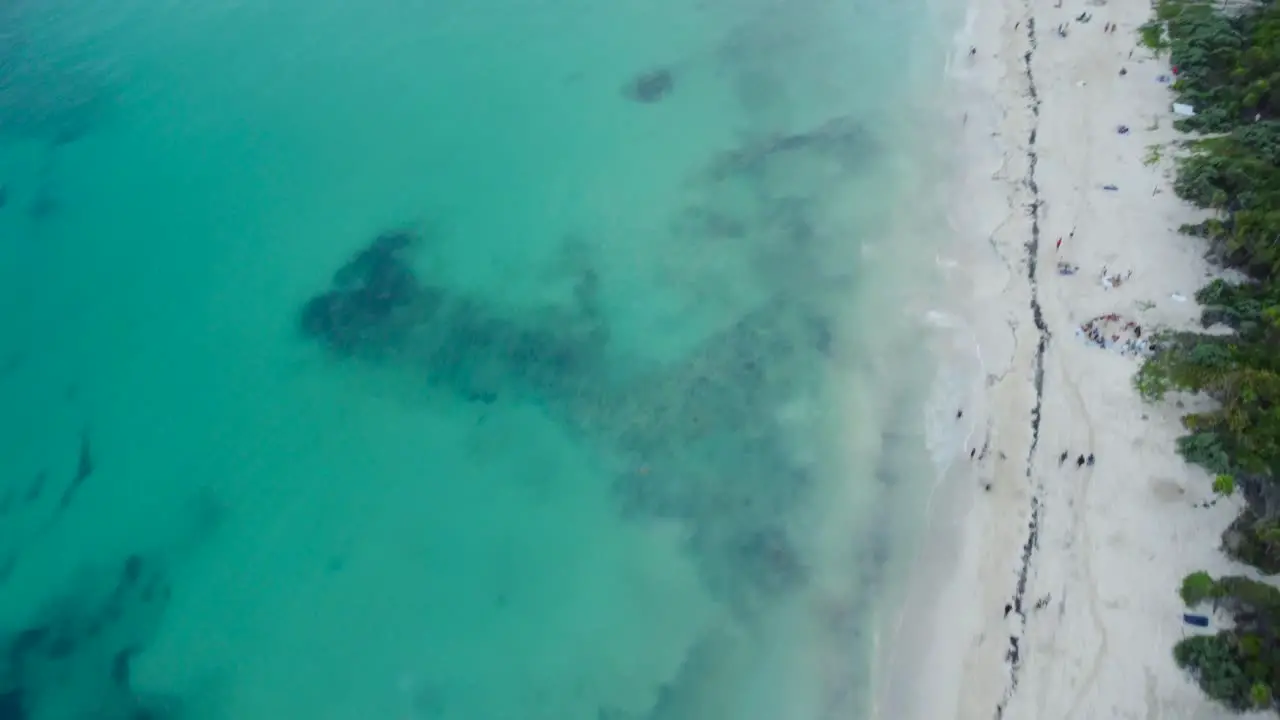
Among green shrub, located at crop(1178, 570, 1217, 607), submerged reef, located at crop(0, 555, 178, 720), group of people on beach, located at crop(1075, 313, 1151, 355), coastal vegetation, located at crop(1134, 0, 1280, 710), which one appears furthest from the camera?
group of people on beach, located at crop(1075, 313, 1151, 355)

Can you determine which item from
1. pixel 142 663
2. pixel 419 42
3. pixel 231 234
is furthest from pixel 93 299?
pixel 419 42

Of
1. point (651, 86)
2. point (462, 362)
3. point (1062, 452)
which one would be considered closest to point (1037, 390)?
point (1062, 452)

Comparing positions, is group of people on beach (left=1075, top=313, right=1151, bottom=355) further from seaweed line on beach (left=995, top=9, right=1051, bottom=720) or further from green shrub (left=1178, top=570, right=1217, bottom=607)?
green shrub (left=1178, top=570, right=1217, bottom=607)

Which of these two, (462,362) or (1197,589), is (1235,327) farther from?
(462,362)

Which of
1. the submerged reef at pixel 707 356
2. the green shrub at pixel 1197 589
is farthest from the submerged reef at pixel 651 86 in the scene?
the green shrub at pixel 1197 589

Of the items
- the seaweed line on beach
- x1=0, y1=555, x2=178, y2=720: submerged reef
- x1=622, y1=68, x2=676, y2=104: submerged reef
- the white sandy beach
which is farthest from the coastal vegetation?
x1=0, y1=555, x2=178, y2=720: submerged reef
